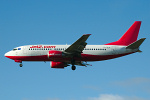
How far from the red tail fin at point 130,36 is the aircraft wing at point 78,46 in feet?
29.7

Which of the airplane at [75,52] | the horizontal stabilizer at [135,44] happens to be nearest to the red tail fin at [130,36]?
the airplane at [75,52]

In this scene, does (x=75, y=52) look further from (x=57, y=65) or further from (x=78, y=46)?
(x=57, y=65)

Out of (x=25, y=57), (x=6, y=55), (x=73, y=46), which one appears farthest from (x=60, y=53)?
(x=6, y=55)

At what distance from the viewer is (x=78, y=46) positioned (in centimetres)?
6944

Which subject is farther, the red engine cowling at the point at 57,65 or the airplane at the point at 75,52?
the red engine cowling at the point at 57,65

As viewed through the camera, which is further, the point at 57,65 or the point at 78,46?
the point at 57,65

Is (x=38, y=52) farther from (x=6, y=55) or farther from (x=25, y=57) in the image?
(x=6, y=55)

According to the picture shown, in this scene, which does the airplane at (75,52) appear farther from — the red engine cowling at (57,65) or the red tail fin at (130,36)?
the red engine cowling at (57,65)

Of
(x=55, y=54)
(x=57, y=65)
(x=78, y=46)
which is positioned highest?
(x=78, y=46)

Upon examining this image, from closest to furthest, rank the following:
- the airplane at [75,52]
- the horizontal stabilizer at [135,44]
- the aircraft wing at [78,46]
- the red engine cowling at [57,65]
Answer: the aircraft wing at [78,46] → the horizontal stabilizer at [135,44] → the airplane at [75,52] → the red engine cowling at [57,65]

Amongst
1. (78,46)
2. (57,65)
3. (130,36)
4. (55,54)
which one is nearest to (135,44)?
(130,36)

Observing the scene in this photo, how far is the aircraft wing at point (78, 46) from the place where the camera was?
6669cm

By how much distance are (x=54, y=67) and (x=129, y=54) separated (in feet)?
55.1

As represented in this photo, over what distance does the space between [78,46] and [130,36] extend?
13.3m
